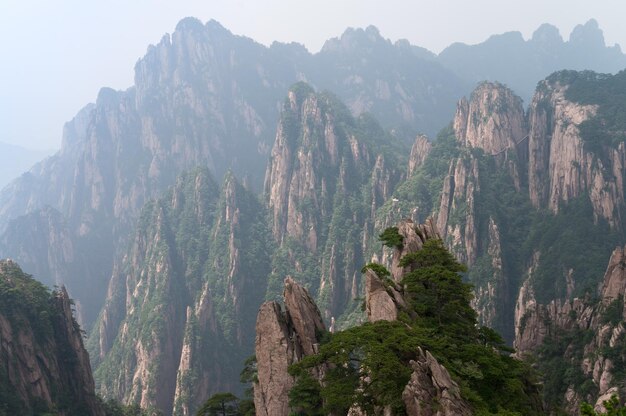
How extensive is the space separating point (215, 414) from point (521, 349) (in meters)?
45.5

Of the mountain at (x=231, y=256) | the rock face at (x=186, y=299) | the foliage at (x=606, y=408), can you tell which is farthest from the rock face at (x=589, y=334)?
the rock face at (x=186, y=299)

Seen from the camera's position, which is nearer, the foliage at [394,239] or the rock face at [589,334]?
the foliage at [394,239]

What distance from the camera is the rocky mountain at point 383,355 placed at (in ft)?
81.3

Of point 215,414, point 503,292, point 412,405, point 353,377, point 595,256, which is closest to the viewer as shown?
point 412,405

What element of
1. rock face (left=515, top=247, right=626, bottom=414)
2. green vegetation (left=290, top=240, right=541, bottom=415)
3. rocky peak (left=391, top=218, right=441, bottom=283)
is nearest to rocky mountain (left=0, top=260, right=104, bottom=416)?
green vegetation (left=290, top=240, right=541, bottom=415)

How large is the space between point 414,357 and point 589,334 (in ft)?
134

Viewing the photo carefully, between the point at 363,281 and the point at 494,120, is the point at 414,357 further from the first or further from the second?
the point at 494,120

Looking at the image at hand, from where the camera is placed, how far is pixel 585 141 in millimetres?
106125

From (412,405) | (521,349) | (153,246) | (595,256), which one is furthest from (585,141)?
(153,246)

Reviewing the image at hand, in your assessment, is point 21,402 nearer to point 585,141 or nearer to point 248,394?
point 248,394

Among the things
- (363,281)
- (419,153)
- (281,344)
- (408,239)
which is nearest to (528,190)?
(419,153)

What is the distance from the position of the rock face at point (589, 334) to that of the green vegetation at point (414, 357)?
18129 millimetres

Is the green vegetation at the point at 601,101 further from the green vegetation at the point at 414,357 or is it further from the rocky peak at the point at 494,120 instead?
the green vegetation at the point at 414,357

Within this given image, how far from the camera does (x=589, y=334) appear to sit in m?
59.2
